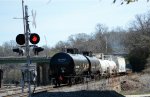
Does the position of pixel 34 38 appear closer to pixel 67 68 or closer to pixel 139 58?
pixel 67 68

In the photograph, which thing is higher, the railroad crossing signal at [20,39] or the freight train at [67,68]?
the railroad crossing signal at [20,39]

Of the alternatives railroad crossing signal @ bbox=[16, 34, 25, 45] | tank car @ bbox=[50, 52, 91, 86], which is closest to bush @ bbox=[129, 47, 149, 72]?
tank car @ bbox=[50, 52, 91, 86]

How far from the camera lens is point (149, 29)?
127500mm

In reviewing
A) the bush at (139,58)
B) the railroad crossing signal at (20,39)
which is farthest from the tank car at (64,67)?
the bush at (139,58)

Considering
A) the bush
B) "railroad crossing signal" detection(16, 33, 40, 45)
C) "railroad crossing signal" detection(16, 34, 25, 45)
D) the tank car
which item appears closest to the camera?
"railroad crossing signal" detection(16, 33, 40, 45)

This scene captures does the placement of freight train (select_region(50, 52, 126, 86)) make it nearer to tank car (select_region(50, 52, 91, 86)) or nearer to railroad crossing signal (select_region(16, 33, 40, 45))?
tank car (select_region(50, 52, 91, 86))

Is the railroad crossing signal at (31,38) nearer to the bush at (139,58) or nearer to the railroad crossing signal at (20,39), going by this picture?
the railroad crossing signal at (20,39)

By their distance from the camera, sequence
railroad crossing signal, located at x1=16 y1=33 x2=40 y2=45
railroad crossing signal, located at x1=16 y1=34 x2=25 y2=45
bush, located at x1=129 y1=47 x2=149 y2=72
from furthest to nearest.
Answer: bush, located at x1=129 y1=47 x2=149 y2=72
railroad crossing signal, located at x1=16 y1=34 x2=25 y2=45
railroad crossing signal, located at x1=16 y1=33 x2=40 y2=45

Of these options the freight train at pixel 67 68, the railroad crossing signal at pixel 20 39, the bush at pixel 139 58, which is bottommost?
the freight train at pixel 67 68

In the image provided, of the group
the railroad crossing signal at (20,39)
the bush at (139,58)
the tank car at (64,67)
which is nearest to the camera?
the railroad crossing signal at (20,39)

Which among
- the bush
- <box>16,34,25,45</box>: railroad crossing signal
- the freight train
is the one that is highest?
the bush

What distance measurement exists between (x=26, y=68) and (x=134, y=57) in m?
92.4

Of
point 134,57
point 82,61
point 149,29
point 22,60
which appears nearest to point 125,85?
point 82,61

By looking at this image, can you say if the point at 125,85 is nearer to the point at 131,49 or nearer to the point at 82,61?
the point at 82,61
